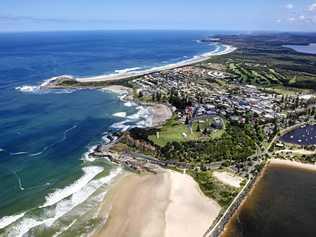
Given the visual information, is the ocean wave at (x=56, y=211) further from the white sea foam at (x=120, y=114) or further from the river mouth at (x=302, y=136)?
the river mouth at (x=302, y=136)

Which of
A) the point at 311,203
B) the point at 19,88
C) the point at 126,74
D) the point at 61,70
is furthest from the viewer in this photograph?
the point at 61,70

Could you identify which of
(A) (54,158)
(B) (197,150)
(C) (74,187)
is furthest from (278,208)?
(A) (54,158)

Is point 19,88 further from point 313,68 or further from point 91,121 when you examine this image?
point 313,68

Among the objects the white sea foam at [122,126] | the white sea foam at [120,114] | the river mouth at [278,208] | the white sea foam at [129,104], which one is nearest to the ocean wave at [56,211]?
the river mouth at [278,208]

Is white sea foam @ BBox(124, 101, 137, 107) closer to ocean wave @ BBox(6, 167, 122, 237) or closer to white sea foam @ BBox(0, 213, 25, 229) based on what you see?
ocean wave @ BBox(6, 167, 122, 237)

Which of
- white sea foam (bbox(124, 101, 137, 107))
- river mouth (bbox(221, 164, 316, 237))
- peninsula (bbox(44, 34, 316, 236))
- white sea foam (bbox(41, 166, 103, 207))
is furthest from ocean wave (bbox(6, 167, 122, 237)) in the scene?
white sea foam (bbox(124, 101, 137, 107))

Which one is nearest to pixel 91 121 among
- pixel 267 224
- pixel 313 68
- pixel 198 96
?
pixel 198 96
